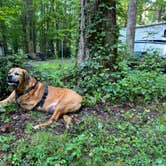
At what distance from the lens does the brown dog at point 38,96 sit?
3961 millimetres

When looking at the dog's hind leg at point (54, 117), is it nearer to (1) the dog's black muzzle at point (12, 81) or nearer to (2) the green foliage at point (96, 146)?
(2) the green foliage at point (96, 146)

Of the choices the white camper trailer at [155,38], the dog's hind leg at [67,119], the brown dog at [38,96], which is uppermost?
the white camper trailer at [155,38]

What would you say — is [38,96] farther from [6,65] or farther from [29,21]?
[29,21]

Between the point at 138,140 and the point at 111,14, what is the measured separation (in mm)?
3095

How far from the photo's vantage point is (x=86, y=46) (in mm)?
5258

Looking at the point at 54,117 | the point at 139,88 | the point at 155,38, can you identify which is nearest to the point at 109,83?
the point at 139,88

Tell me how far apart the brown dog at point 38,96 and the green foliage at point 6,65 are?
0.48m

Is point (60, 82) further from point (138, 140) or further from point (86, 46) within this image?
point (138, 140)

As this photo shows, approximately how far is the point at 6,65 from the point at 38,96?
45.0 inches

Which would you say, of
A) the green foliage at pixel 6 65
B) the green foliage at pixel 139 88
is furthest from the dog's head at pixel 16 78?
the green foliage at pixel 139 88

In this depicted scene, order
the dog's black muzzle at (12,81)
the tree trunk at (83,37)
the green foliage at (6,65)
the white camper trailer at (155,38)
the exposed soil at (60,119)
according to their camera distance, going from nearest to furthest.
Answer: the exposed soil at (60,119)
the dog's black muzzle at (12,81)
the green foliage at (6,65)
the tree trunk at (83,37)
the white camper trailer at (155,38)

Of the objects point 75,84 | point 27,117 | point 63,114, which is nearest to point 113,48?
point 75,84

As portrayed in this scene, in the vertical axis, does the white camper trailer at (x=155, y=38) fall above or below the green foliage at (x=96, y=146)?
above

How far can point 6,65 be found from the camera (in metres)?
4.75
